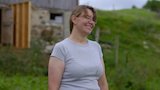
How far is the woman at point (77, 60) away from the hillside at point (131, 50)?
6.72 m

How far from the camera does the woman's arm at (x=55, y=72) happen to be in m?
3.55

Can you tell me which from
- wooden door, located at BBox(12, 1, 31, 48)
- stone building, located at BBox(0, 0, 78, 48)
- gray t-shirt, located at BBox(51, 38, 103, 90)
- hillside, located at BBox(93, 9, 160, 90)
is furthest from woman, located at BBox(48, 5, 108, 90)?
wooden door, located at BBox(12, 1, 31, 48)

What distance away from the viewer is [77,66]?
3566 mm

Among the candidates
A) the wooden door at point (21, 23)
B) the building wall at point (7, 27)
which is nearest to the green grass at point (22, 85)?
the wooden door at point (21, 23)

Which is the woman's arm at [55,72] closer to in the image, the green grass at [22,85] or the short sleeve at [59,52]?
the short sleeve at [59,52]

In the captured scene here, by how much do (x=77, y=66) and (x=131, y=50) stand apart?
2228 cm

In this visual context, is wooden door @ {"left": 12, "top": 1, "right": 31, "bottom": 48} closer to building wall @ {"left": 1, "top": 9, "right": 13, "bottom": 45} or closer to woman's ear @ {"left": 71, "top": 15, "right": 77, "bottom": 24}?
building wall @ {"left": 1, "top": 9, "right": 13, "bottom": 45}

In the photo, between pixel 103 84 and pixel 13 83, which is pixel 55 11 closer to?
pixel 13 83

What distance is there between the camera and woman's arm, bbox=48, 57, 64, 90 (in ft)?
11.6

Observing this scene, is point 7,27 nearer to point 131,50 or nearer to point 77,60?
point 131,50

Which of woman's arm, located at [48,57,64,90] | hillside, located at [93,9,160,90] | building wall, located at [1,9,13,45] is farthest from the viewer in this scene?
building wall, located at [1,9,13,45]

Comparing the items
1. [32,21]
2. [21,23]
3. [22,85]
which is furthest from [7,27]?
[22,85]

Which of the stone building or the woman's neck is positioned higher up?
the woman's neck

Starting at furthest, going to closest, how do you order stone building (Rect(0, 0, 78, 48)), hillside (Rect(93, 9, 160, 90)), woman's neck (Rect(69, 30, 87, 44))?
stone building (Rect(0, 0, 78, 48)) → hillside (Rect(93, 9, 160, 90)) → woman's neck (Rect(69, 30, 87, 44))
